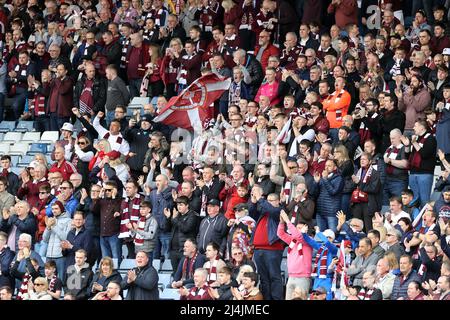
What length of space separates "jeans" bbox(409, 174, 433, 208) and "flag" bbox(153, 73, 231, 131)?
3.50m

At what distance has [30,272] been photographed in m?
19.0

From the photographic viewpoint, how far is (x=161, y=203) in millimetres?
20141

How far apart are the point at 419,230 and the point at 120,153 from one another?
16.4ft

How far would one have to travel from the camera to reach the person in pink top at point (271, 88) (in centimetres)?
2202

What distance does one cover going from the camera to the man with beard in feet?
67.9

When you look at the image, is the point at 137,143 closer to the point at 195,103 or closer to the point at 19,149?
the point at 195,103

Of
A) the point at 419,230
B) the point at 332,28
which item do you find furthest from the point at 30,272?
the point at 332,28

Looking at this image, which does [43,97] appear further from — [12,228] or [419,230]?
[419,230]

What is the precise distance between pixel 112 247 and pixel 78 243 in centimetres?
63

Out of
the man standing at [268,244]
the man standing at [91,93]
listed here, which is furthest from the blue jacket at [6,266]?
the man standing at [91,93]

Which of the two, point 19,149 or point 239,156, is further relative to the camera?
point 19,149

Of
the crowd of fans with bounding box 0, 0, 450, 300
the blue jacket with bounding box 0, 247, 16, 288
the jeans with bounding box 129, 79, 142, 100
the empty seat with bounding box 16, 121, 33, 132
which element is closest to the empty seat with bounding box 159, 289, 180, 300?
the crowd of fans with bounding box 0, 0, 450, 300

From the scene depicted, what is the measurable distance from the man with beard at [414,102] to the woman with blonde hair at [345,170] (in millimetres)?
1329

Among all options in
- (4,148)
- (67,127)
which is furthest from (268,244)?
(4,148)
